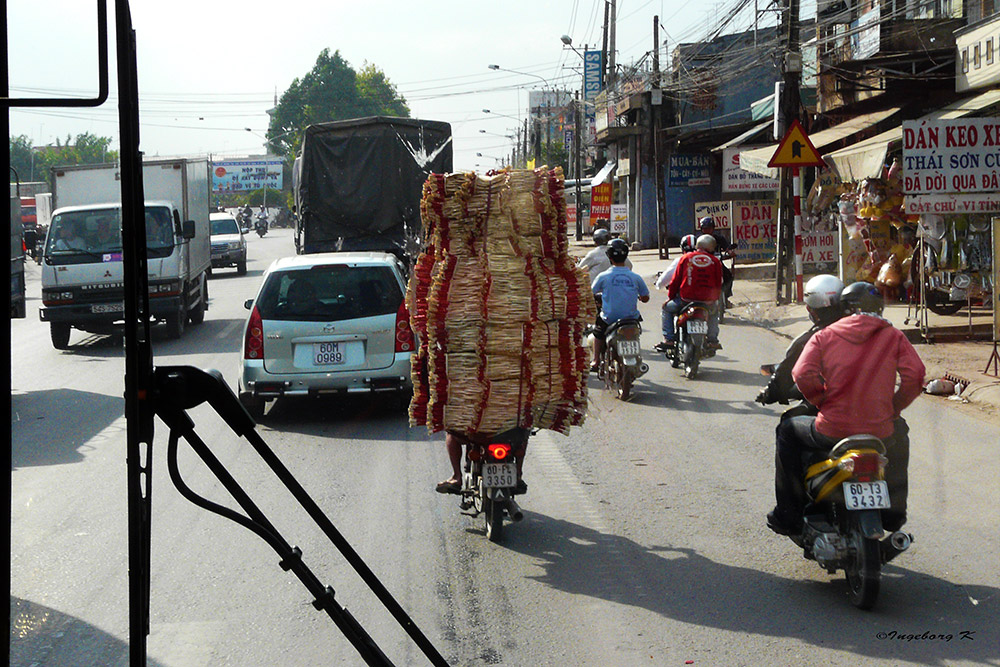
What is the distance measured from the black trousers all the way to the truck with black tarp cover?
A: 46.8ft

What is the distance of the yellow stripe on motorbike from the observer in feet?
16.6

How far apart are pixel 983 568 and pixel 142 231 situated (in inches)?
190

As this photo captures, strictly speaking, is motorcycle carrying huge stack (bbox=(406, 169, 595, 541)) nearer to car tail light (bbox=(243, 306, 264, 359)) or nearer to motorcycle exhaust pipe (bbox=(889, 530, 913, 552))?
motorcycle exhaust pipe (bbox=(889, 530, 913, 552))

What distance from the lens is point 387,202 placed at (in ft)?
63.8

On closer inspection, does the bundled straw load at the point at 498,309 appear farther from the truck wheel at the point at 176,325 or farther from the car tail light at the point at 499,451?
the truck wheel at the point at 176,325

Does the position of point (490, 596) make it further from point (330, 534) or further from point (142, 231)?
point (142, 231)

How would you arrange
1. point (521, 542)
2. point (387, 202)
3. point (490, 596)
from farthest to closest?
point (387, 202) < point (521, 542) < point (490, 596)

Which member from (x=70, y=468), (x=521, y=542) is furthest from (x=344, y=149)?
(x=521, y=542)

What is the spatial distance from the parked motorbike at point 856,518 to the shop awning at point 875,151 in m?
12.5

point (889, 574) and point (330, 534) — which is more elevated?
point (330, 534)

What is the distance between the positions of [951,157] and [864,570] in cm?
925

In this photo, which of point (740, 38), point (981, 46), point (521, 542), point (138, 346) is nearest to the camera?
point (138, 346)

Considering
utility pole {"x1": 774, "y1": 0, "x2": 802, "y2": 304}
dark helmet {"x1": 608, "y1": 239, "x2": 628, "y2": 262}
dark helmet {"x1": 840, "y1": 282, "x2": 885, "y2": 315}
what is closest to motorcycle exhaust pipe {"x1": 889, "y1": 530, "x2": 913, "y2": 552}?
dark helmet {"x1": 840, "y1": 282, "x2": 885, "y2": 315}

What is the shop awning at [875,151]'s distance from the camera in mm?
16562
